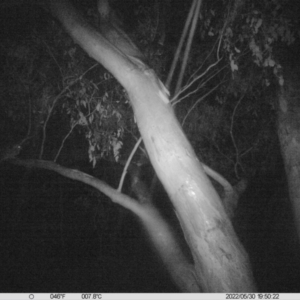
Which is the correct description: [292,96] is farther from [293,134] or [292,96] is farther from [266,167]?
[266,167]

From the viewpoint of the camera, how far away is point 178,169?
2.45m

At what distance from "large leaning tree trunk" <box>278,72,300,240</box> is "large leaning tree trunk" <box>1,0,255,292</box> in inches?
53.2

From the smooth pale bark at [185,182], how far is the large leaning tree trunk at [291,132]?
1.35 meters

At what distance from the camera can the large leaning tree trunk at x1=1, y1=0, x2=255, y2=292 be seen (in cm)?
234

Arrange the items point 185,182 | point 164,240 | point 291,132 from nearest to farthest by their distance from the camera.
Answer: point 185,182 → point 164,240 → point 291,132

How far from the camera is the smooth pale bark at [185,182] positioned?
2.34 m

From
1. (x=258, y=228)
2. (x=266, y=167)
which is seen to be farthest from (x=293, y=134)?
(x=258, y=228)

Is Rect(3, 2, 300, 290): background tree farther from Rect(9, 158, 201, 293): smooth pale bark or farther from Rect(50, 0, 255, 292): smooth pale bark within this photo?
Rect(9, 158, 201, 293): smooth pale bark

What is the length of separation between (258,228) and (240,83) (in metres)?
3.30

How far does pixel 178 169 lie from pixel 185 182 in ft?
0.38

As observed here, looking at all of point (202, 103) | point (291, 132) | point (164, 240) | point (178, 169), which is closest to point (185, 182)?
point (178, 169)

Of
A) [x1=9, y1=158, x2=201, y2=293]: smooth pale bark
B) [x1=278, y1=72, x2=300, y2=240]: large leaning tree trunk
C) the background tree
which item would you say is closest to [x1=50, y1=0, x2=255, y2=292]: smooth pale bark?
[x1=9, y1=158, x2=201, y2=293]: smooth pale bark

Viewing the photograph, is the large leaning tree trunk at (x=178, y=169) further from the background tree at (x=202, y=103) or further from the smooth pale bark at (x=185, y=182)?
the background tree at (x=202, y=103)

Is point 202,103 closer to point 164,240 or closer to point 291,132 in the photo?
point 291,132
